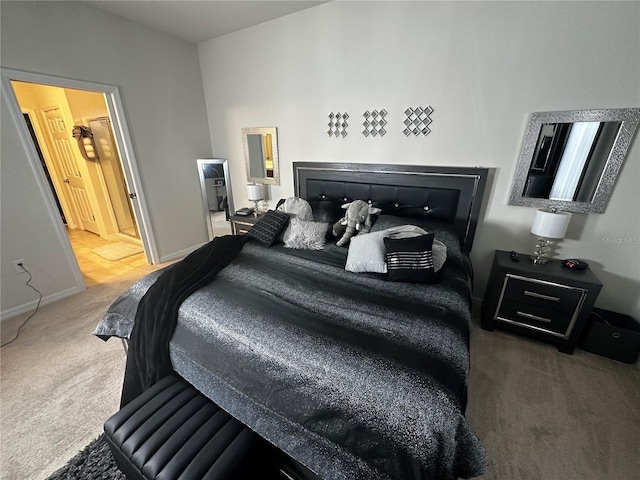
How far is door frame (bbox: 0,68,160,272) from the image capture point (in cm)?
225

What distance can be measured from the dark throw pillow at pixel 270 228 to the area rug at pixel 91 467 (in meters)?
1.60

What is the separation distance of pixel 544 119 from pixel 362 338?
2.16m

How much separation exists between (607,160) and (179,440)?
3033mm

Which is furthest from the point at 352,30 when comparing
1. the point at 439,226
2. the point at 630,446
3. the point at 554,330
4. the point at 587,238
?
the point at 630,446

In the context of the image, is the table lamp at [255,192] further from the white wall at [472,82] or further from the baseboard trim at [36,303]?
the baseboard trim at [36,303]

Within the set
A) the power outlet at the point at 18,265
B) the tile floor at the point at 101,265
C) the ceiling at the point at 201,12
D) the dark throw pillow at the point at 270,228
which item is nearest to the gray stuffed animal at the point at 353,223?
the dark throw pillow at the point at 270,228

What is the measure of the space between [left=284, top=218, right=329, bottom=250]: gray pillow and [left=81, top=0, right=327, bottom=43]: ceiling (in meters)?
2.13

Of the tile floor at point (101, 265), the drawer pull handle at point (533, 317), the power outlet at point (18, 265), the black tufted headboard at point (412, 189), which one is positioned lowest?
the tile floor at point (101, 265)

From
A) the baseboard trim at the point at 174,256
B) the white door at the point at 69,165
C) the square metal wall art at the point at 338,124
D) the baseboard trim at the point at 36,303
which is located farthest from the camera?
A: the white door at the point at 69,165

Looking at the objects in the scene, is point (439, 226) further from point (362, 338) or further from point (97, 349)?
point (97, 349)

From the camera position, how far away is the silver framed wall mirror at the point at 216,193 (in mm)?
3748

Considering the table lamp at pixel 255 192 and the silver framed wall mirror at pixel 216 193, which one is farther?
the silver framed wall mirror at pixel 216 193

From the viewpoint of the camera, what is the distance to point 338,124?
108 inches

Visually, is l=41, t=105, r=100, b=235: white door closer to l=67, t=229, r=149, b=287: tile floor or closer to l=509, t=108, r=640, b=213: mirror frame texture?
l=67, t=229, r=149, b=287: tile floor
